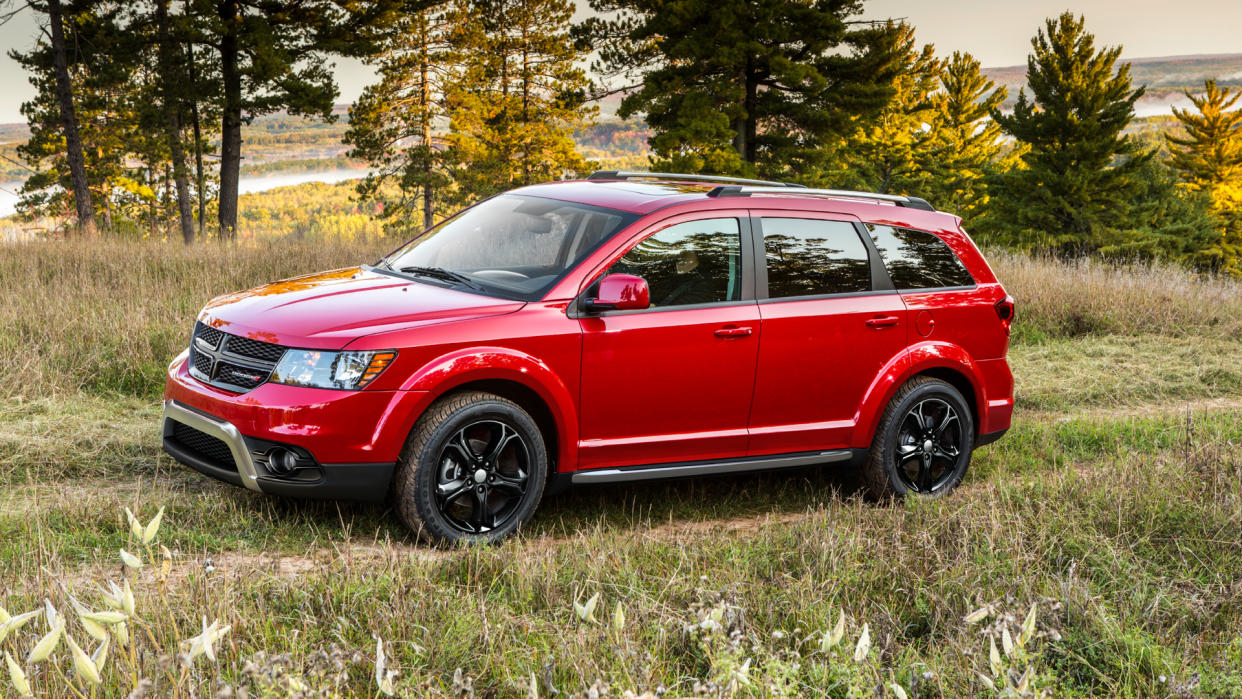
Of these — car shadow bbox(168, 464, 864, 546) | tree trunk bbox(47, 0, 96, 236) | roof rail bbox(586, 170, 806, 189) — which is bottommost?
car shadow bbox(168, 464, 864, 546)

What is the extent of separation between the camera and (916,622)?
4.25 metres

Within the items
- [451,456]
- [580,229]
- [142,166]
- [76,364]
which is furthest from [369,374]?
[142,166]

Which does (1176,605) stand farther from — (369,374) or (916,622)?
(369,374)

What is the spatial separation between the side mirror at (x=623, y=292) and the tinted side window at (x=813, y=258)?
102cm

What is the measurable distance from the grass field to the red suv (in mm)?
391

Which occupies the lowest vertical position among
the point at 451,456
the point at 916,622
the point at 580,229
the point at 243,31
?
the point at 916,622

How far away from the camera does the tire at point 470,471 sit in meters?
5.06

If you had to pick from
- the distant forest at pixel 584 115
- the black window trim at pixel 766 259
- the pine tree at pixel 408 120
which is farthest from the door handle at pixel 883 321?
the pine tree at pixel 408 120

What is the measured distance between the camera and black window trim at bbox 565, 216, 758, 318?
215 inches

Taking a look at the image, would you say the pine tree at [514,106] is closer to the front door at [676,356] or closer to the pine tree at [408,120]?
the pine tree at [408,120]

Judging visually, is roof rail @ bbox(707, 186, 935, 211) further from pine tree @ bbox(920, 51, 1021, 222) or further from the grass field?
pine tree @ bbox(920, 51, 1021, 222)

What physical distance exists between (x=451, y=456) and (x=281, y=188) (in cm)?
13915

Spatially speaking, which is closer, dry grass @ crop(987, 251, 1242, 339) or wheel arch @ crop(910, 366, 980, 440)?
wheel arch @ crop(910, 366, 980, 440)

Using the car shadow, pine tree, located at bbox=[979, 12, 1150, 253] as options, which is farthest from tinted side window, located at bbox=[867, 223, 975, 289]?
pine tree, located at bbox=[979, 12, 1150, 253]
